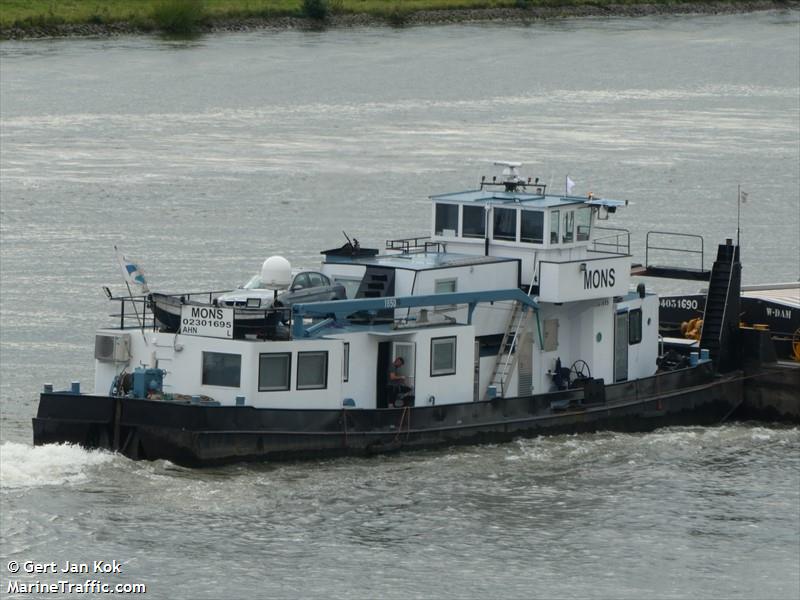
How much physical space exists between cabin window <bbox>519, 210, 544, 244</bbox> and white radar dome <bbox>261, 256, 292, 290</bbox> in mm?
4638

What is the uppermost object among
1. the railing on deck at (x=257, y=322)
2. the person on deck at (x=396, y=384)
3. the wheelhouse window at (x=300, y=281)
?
the wheelhouse window at (x=300, y=281)

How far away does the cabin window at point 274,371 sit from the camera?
90.9 feet

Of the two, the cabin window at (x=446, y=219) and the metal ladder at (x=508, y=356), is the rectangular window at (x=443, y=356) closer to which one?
the metal ladder at (x=508, y=356)

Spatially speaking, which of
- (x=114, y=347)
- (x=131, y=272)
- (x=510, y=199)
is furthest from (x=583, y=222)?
(x=114, y=347)

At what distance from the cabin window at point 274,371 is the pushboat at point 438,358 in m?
0.02

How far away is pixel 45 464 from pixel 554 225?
32.7 ft

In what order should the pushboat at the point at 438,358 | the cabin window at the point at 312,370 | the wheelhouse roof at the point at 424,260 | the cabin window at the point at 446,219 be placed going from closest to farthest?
the pushboat at the point at 438,358
the cabin window at the point at 312,370
the wheelhouse roof at the point at 424,260
the cabin window at the point at 446,219

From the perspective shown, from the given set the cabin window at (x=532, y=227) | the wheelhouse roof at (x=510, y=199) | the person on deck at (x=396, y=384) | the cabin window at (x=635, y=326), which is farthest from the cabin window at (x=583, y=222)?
the person on deck at (x=396, y=384)

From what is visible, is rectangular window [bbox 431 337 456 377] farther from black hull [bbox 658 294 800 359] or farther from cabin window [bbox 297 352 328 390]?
black hull [bbox 658 294 800 359]

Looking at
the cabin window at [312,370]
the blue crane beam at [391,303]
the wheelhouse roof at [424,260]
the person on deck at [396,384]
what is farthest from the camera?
the wheelhouse roof at [424,260]

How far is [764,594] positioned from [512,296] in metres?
7.82

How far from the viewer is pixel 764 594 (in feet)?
77.6

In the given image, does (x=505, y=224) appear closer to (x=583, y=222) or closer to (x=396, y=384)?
(x=583, y=222)

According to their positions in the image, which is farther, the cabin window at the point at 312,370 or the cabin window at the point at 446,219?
the cabin window at the point at 446,219
